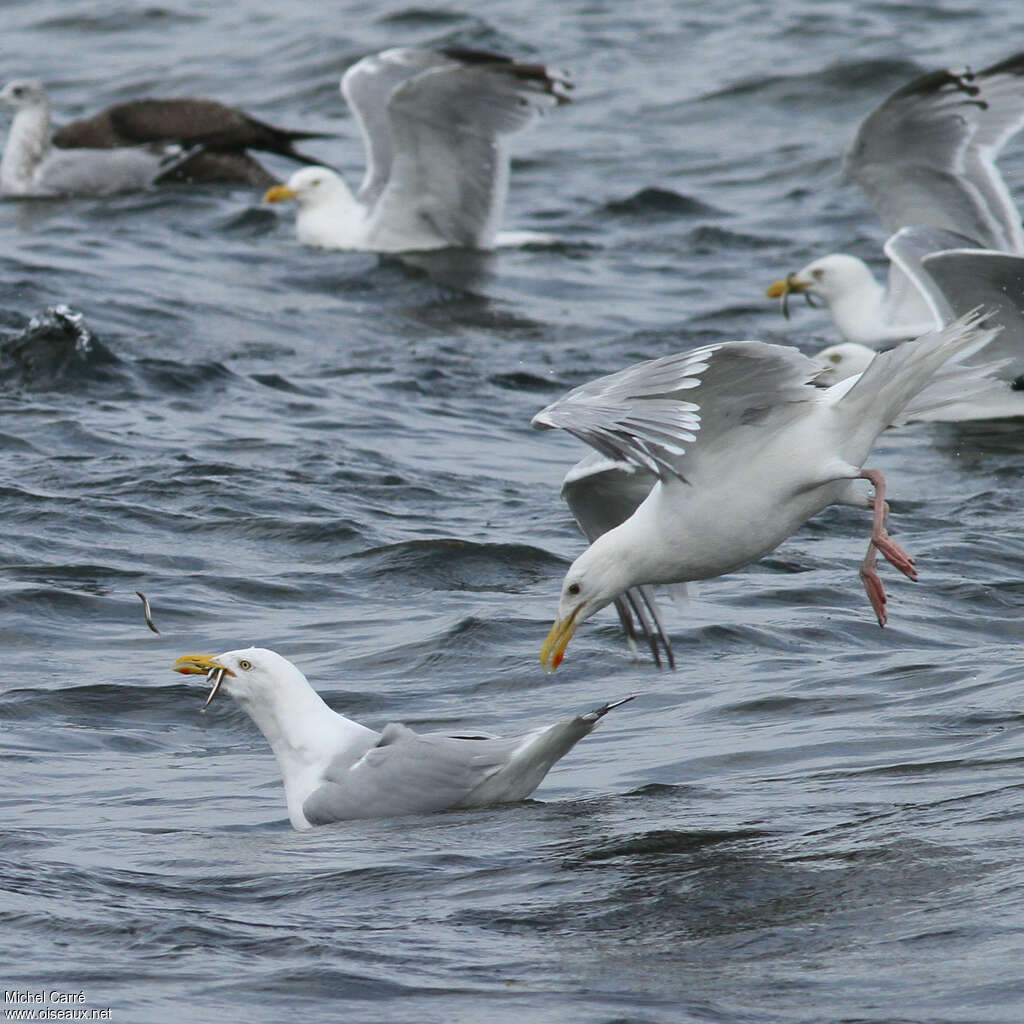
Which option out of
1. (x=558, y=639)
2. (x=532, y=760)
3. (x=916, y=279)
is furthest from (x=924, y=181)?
(x=532, y=760)

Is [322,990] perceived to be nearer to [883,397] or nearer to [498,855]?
[498,855]

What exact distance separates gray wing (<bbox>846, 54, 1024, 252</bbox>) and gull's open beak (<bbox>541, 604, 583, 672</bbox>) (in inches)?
254

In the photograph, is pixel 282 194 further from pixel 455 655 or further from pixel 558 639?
pixel 558 639

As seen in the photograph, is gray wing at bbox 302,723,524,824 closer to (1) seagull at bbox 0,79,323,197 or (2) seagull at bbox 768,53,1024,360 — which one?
(2) seagull at bbox 768,53,1024,360

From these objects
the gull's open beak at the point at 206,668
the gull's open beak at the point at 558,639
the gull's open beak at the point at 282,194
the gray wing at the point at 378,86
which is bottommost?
the gull's open beak at the point at 282,194

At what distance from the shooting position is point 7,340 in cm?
1027

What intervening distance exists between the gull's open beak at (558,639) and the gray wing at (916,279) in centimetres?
410

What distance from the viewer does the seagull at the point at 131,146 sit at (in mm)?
15625

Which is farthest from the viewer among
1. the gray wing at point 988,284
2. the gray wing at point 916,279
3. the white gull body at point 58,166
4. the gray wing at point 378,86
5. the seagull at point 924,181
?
the white gull body at point 58,166

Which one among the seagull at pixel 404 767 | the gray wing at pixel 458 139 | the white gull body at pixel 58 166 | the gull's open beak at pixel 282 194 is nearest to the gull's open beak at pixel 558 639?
the seagull at pixel 404 767

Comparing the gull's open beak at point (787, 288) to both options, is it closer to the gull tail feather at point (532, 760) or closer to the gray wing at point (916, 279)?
the gray wing at point (916, 279)

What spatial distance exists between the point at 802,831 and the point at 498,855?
746 millimetres

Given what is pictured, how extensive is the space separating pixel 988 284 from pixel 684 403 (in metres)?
4.82

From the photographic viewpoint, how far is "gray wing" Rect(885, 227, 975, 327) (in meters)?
9.81
